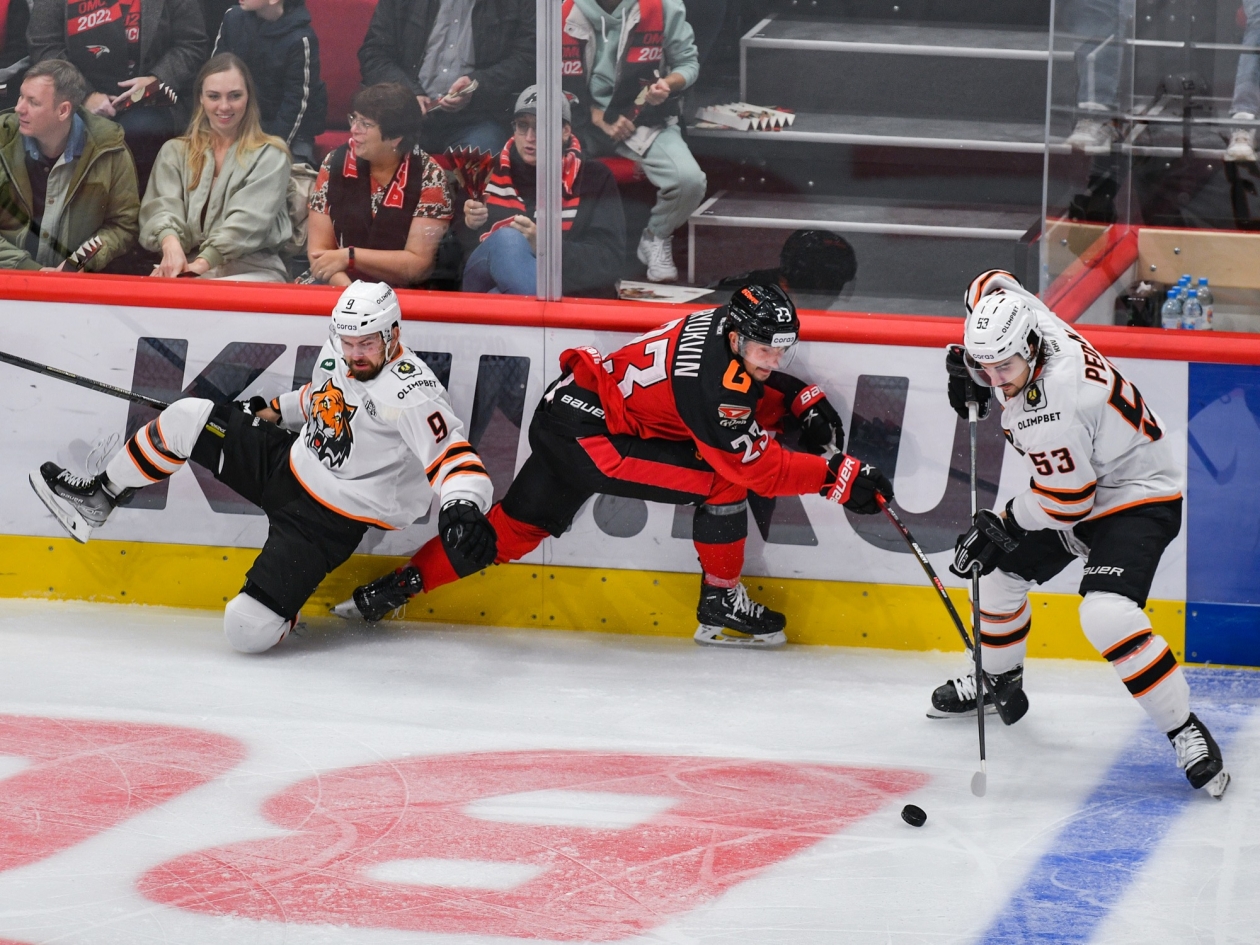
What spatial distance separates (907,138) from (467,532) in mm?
1675

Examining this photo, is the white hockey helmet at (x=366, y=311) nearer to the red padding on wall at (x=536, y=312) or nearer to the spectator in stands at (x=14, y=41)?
the red padding on wall at (x=536, y=312)

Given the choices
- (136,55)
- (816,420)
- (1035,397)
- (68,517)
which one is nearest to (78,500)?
(68,517)

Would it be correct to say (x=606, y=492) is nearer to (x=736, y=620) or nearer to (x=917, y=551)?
(x=736, y=620)

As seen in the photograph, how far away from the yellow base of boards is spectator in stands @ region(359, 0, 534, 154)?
1.30m

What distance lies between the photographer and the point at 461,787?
3789 mm

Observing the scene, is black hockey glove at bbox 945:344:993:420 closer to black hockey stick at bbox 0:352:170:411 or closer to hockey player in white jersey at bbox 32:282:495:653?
hockey player in white jersey at bbox 32:282:495:653

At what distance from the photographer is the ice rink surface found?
3.16m

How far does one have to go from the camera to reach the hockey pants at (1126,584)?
12.0 ft

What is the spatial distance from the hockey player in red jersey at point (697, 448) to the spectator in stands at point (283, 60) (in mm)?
1097

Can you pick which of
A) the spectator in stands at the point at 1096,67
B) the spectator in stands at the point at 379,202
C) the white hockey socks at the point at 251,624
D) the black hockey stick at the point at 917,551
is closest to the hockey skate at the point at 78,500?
the white hockey socks at the point at 251,624

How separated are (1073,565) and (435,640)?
1.85m

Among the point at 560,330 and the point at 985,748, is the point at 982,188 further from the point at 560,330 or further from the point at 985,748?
the point at 985,748

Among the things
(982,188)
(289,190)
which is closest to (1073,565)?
(982,188)

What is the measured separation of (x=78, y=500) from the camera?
15.8ft
